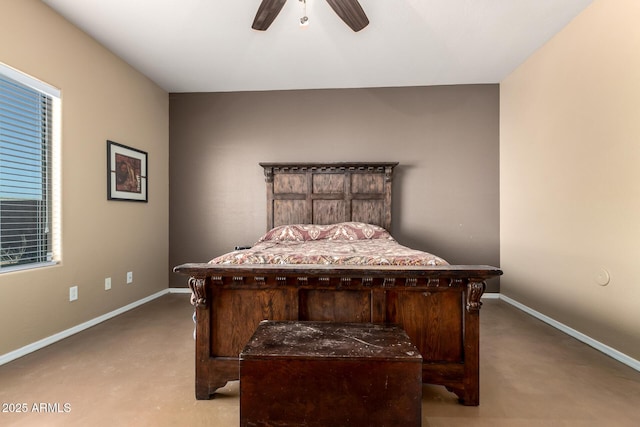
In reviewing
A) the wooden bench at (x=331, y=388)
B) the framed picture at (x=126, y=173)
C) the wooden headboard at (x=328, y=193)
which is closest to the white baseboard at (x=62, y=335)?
the framed picture at (x=126, y=173)

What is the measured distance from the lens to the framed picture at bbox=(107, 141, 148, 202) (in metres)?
2.98

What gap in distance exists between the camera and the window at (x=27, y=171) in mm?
2109

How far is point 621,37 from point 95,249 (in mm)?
4742

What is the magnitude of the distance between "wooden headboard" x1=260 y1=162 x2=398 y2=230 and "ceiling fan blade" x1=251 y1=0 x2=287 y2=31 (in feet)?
5.50

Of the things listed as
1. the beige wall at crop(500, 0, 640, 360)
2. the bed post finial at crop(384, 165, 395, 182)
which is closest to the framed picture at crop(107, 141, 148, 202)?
the bed post finial at crop(384, 165, 395, 182)

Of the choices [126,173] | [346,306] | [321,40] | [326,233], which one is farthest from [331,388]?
[126,173]

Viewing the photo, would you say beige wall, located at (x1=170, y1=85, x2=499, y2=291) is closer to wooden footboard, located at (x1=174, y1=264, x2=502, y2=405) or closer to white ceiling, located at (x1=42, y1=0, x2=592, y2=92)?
white ceiling, located at (x1=42, y1=0, x2=592, y2=92)

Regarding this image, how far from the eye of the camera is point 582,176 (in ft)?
8.13

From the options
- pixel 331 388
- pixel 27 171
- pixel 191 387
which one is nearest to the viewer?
pixel 331 388

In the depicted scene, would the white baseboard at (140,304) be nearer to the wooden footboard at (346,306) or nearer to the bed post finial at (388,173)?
the wooden footboard at (346,306)

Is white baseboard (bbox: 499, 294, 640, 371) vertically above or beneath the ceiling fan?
beneath

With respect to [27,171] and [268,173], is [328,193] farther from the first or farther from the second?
[27,171]

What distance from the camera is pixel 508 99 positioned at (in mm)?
3539

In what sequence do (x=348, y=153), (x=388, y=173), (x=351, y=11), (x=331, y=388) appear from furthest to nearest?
(x=348, y=153) → (x=388, y=173) → (x=351, y=11) → (x=331, y=388)
